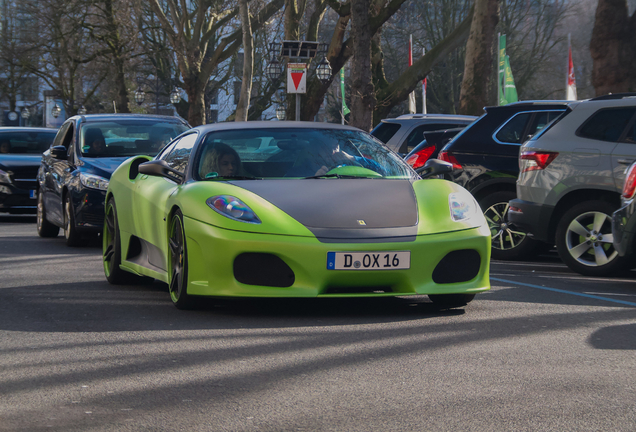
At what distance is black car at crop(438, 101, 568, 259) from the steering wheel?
12.8 ft

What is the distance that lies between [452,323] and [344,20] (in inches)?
843

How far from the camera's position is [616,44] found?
1688cm

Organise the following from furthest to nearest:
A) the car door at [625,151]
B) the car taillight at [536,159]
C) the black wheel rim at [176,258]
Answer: the car taillight at [536,159], the car door at [625,151], the black wheel rim at [176,258]

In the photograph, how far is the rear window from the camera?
Result: 1421 cm

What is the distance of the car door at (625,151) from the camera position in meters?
8.83

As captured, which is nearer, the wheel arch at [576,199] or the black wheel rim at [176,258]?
the black wheel rim at [176,258]

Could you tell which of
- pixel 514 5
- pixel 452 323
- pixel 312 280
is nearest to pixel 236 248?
pixel 312 280

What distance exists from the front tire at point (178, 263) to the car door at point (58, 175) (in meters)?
5.63

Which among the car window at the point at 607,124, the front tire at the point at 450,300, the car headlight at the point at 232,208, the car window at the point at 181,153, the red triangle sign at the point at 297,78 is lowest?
the front tire at the point at 450,300

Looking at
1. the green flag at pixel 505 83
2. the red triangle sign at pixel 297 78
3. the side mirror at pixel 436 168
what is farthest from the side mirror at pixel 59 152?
the green flag at pixel 505 83

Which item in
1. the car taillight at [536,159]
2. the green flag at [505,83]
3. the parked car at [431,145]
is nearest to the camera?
the car taillight at [536,159]

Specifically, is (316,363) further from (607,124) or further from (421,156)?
(421,156)

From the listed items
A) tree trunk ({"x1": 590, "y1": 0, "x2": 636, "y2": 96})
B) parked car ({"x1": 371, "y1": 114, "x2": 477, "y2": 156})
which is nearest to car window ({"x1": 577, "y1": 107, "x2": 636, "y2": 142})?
parked car ({"x1": 371, "y1": 114, "x2": 477, "y2": 156})

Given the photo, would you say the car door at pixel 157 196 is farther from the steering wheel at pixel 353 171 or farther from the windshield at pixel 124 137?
the windshield at pixel 124 137
